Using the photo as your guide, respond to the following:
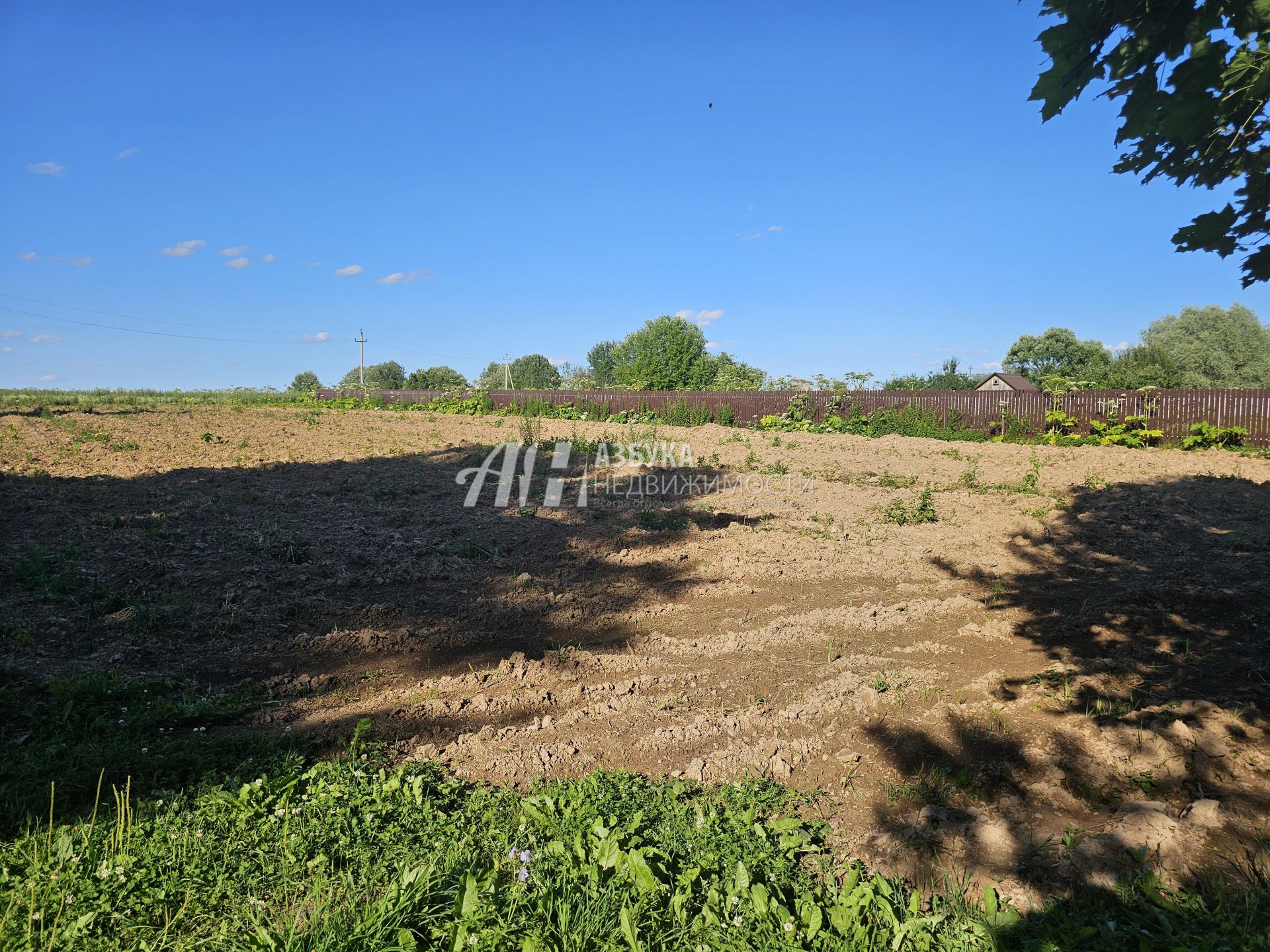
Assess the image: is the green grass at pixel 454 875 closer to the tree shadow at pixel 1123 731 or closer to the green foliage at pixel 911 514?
the tree shadow at pixel 1123 731

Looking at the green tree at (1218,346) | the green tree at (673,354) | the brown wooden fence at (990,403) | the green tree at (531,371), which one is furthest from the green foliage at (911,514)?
the green tree at (531,371)

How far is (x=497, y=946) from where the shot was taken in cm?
203

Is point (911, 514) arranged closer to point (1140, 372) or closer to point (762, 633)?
point (762, 633)

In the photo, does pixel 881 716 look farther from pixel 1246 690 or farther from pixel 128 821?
pixel 128 821

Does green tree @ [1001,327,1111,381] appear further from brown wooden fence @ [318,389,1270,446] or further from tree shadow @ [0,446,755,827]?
tree shadow @ [0,446,755,827]

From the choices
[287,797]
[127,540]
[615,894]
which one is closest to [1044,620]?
[615,894]

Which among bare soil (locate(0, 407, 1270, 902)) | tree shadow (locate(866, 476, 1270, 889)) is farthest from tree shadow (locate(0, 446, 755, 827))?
tree shadow (locate(866, 476, 1270, 889))

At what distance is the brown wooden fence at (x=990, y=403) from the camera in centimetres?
1541

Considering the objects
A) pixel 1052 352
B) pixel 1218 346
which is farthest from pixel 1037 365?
pixel 1218 346

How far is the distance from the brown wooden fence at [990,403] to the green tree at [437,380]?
286 cm

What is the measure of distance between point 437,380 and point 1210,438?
51.8 meters

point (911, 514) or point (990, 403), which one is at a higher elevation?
point (990, 403)

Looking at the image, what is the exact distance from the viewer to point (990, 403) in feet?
61.5

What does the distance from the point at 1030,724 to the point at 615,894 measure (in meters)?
2.39
